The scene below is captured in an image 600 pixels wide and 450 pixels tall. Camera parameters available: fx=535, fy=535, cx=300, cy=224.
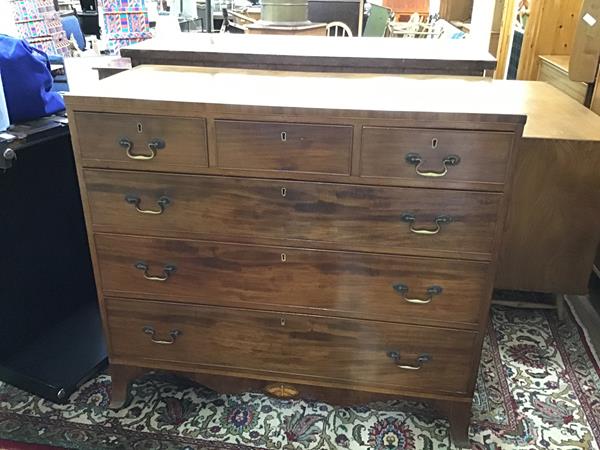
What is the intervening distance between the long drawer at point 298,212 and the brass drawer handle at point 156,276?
0.30 ft

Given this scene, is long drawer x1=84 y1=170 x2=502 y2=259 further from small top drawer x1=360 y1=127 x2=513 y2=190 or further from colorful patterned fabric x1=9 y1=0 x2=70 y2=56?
colorful patterned fabric x1=9 y1=0 x2=70 y2=56

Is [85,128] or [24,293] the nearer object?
[85,128]

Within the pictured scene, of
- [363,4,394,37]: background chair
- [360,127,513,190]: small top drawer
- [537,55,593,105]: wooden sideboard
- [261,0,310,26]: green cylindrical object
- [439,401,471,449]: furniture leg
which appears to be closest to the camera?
[360,127,513,190]: small top drawer

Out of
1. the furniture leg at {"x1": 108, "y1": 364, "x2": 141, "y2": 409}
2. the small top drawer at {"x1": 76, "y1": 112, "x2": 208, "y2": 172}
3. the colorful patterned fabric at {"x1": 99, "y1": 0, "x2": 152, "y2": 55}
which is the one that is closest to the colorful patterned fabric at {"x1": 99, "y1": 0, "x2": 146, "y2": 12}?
the colorful patterned fabric at {"x1": 99, "y1": 0, "x2": 152, "y2": 55}

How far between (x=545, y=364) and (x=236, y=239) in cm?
112

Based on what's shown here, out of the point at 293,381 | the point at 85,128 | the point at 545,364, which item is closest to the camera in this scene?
the point at 85,128

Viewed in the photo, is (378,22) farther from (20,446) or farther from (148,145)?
(20,446)

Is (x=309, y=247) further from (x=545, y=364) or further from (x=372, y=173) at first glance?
(x=545, y=364)

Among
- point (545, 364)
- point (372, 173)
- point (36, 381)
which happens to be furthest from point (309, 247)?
point (545, 364)

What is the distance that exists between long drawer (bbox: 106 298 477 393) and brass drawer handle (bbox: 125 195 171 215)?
0.26 m

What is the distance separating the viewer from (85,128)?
1204 mm

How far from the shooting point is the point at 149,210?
1.27m

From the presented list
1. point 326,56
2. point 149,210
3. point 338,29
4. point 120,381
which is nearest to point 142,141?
point 149,210

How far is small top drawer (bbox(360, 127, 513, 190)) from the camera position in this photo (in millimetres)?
1094
